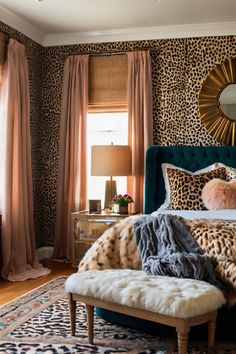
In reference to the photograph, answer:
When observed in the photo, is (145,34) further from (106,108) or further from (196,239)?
(196,239)

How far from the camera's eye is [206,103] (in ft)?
18.2

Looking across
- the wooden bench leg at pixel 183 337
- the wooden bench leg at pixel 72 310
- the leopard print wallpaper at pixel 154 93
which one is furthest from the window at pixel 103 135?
the wooden bench leg at pixel 183 337

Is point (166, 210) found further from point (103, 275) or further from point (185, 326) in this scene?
point (185, 326)

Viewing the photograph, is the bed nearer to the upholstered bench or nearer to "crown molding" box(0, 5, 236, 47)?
"crown molding" box(0, 5, 236, 47)

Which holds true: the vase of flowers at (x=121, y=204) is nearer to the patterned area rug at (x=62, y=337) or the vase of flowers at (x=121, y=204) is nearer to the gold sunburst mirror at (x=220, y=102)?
the gold sunburst mirror at (x=220, y=102)

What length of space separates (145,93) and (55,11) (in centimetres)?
138

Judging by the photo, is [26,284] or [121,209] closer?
[26,284]

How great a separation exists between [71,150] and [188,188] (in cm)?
170

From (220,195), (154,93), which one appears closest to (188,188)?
(220,195)

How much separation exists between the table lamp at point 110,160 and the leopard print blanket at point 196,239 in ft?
5.66

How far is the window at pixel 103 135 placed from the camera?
5.99 m

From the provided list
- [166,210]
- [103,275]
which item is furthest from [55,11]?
[103,275]

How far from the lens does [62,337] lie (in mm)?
3207

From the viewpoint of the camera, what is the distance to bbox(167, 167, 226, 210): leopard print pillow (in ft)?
15.7
